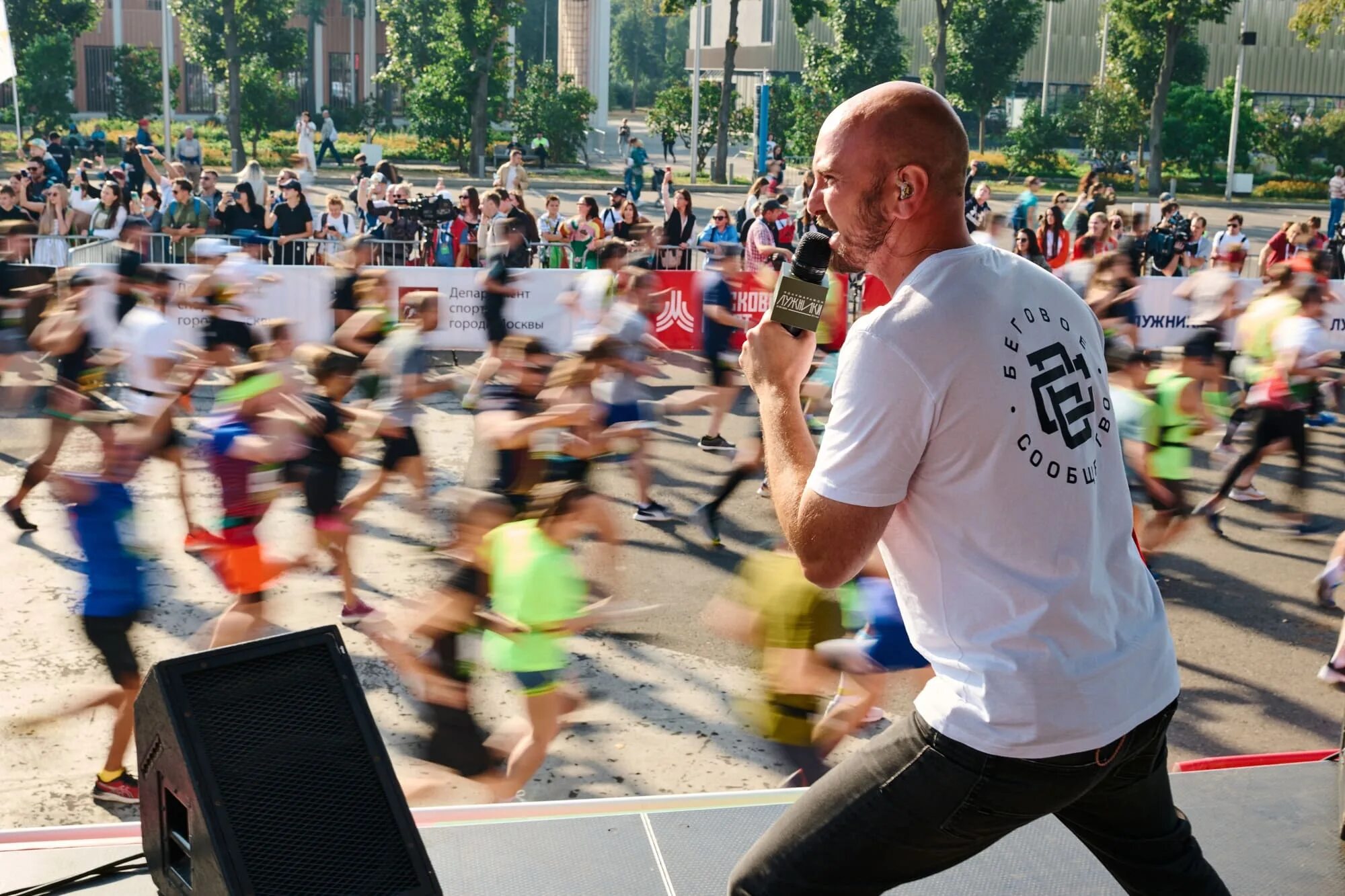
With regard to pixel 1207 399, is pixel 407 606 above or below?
below

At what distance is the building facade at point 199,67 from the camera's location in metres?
51.8

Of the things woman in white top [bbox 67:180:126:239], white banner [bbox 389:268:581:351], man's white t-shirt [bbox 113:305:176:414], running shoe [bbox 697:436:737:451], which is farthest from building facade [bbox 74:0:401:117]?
man's white t-shirt [bbox 113:305:176:414]

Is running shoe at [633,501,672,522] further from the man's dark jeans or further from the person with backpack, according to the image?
the person with backpack

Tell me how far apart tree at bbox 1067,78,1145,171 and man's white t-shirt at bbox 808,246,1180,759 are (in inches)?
1641

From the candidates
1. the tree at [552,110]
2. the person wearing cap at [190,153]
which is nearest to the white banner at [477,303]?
the person wearing cap at [190,153]

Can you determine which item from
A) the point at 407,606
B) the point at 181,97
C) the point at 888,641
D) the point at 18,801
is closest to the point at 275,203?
the point at 407,606

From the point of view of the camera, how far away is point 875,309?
2268 millimetres

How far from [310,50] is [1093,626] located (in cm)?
5794

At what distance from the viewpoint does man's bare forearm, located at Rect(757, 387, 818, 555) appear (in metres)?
2.28

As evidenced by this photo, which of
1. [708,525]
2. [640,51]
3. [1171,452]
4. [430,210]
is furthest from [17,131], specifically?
[640,51]

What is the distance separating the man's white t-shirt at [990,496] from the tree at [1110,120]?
4168cm

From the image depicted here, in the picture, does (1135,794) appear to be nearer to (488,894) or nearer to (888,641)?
(488,894)

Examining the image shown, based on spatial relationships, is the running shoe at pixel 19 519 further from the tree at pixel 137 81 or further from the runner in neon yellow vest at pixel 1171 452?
the tree at pixel 137 81

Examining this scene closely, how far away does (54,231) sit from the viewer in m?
16.5
